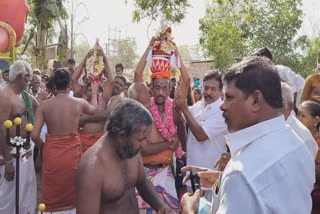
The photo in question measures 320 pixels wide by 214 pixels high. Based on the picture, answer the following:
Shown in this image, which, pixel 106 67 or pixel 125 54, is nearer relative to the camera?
pixel 106 67

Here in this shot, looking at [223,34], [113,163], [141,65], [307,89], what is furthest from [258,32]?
[113,163]

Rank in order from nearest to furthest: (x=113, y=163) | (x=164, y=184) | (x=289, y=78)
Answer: (x=113, y=163) < (x=164, y=184) < (x=289, y=78)

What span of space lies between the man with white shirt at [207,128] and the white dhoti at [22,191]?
223cm

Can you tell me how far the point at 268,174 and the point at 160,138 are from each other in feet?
8.12

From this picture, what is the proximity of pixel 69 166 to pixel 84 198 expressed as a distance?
7.43 ft

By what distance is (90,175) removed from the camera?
2.45 metres

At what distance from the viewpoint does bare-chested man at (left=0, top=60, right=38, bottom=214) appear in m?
4.54

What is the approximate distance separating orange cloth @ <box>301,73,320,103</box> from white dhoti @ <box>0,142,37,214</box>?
3665 millimetres

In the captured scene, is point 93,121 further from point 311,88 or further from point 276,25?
point 276,25

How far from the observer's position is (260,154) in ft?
5.02

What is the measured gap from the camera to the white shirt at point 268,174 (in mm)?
1466

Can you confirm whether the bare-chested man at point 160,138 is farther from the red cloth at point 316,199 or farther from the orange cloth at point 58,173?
the red cloth at point 316,199

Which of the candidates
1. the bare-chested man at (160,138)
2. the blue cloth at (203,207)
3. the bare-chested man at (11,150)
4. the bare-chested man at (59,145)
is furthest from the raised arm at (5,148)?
the blue cloth at (203,207)

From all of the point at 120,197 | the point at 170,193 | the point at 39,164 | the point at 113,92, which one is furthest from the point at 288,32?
Answer: the point at 120,197
